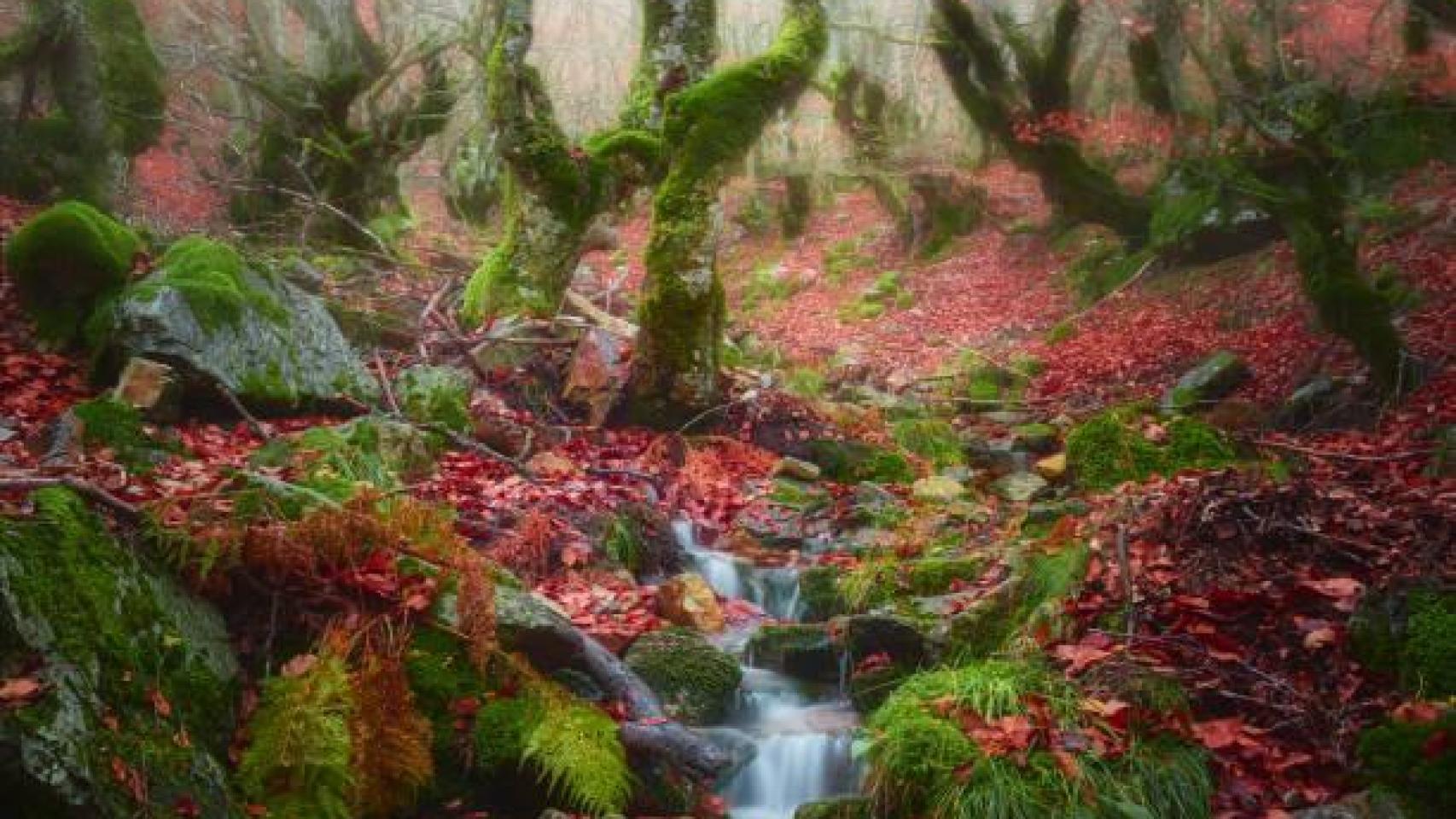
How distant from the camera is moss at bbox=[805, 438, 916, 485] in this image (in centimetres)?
970

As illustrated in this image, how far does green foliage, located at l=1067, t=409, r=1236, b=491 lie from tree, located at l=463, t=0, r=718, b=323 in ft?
15.9

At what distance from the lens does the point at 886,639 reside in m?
5.88

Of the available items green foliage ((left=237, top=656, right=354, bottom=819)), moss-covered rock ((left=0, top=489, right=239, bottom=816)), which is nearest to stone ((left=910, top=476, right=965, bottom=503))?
green foliage ((left=237, top=656, right=354, bottom=819))

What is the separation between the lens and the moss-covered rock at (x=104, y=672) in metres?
3.05

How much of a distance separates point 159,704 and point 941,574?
4534 millimetres

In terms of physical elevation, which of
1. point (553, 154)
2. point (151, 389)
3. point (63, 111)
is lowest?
point (151, 389)

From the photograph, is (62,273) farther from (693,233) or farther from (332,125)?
(332,125)

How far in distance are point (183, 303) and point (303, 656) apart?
3.77 metres

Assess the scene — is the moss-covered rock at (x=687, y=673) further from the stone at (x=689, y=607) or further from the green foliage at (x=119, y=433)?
the green foliage at (x=119, y=433)

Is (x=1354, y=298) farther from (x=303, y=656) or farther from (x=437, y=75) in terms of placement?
(x=437, y=75)

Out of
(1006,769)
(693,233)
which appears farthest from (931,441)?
(1006,769)

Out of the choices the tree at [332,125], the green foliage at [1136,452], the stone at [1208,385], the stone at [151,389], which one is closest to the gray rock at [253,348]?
the stone at [151,389]

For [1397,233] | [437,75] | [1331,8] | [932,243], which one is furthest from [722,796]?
[932,243]

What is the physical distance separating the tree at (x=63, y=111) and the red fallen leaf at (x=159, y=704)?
8.29 meters
